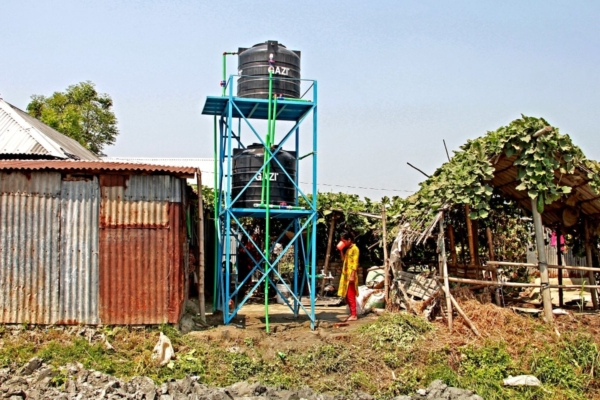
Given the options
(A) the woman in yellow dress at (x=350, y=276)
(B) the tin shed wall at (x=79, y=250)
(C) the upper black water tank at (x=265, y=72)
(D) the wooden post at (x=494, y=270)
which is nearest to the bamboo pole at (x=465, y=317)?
(D) the wooden post at (x=494, y=270)

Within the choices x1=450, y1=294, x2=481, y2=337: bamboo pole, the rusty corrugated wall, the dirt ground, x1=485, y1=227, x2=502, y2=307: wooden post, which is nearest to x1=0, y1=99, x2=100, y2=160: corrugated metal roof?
the rusty corrugated wall

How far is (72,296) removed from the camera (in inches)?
400

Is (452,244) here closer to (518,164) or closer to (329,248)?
(518,164)

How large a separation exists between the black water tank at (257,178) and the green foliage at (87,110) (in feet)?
51.6

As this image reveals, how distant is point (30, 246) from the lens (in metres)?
10.2

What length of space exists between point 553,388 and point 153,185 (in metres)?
7.11

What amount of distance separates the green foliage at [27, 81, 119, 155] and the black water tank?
51.6 ft

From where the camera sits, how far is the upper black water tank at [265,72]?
12.0 m

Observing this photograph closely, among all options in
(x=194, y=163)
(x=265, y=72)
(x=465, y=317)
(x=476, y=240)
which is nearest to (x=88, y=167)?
A: (x=265, y=72)

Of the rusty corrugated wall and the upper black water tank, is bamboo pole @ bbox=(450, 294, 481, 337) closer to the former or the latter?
the rusty corrugated wall

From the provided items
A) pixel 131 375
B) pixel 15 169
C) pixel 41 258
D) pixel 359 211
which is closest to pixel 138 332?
pixel 131 375

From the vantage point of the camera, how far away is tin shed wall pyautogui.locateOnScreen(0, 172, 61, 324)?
10.1 meters

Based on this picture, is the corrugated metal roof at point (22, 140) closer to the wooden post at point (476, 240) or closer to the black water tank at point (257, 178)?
the black water tank at point (257, 178)

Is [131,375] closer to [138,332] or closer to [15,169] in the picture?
[138,332]
